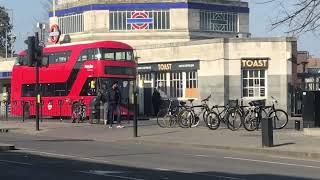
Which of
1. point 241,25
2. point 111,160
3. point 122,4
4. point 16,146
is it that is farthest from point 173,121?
point 241,25

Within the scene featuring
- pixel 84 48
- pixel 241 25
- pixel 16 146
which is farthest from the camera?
pixel 241 25

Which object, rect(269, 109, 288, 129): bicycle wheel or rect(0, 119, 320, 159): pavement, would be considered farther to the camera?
rect(269, 109, 288, 129): bicycle wheel

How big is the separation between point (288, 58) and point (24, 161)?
1104 inches

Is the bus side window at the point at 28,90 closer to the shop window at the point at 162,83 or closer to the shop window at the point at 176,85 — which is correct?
the shop window at the point at 162,83

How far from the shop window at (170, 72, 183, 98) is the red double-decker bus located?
8.44 meters

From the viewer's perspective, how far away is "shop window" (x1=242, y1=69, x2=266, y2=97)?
40.9 meters

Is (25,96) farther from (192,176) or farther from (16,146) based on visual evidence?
(192,176)

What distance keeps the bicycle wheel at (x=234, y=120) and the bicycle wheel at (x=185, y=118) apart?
2.35 metres

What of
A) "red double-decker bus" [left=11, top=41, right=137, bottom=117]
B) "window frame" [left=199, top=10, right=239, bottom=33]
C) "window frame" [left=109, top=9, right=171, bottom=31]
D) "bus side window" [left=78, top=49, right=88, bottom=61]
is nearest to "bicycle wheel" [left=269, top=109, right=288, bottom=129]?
"red double-decker bus" [left=11, top=41, right=137, bottom=117]

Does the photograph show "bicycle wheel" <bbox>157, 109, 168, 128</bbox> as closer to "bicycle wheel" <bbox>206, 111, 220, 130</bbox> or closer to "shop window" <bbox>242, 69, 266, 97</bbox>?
"bicycle wheel" <bbox>206, 111, 220, 130</bbox>

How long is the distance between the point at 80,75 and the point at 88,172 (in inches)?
844

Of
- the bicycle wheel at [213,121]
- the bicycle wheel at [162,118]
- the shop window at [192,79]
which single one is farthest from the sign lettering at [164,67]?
the bicycle wheel at [213,121]

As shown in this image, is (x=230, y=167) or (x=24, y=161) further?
(x=24, y=161)

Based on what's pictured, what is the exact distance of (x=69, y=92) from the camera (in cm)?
3497
